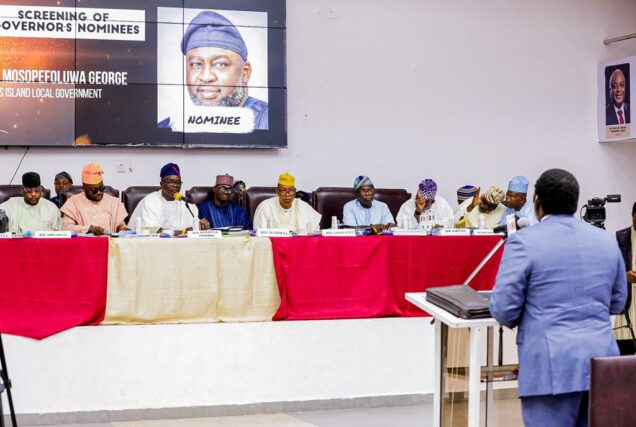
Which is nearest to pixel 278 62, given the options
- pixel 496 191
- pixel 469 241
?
pixel 496 191

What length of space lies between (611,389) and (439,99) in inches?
215

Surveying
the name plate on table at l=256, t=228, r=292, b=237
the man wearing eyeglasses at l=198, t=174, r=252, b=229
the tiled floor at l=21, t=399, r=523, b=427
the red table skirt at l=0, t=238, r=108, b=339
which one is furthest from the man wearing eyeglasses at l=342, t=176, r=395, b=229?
the red table skirt at l=0, t=238, r=108, b=339

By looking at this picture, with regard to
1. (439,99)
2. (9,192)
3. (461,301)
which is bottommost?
(461,301)

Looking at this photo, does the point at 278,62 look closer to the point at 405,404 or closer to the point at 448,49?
the point at 448,49

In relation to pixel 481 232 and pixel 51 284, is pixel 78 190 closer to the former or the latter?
pixel 51 284

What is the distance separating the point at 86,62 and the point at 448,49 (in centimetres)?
327

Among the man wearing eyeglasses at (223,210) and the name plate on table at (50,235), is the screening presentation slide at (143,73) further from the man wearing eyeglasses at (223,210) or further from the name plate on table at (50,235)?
the name plate on table at (50,235)

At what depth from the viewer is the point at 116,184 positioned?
665cm

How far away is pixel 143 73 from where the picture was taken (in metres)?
6.48

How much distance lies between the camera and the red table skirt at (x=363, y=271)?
13.7 ft

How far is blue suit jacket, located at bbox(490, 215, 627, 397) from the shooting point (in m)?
2.18

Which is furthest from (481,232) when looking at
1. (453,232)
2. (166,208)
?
(166,208)

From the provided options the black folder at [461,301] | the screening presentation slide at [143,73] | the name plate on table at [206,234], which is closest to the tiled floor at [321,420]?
the name plate on table at [206,234]

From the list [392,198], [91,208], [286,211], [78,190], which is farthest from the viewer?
[392,198]
